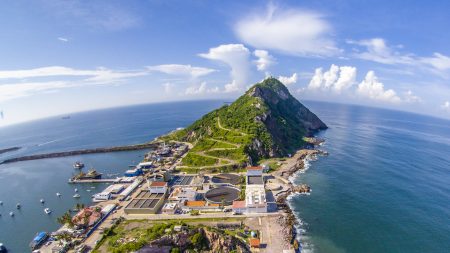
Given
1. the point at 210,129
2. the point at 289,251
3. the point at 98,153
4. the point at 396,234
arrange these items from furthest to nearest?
the point at 98,153, the point at 210,129, the point at 396,234, the point at 289,251

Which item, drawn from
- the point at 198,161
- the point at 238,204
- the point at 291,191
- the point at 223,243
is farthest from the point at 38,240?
the point at 291,191

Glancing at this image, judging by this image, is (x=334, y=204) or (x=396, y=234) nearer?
(x=396, y=234)

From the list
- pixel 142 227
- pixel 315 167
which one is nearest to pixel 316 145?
pixel 315 167

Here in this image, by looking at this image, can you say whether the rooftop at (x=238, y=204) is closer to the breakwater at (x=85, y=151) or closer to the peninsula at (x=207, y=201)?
the peninsula at (x=207, y=201)

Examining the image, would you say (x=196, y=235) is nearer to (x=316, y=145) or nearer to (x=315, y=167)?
(x=315, y=167)

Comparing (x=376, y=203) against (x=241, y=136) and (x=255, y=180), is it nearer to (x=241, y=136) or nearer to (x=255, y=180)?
(x=255, y=180)

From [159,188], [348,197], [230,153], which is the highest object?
[230,153]

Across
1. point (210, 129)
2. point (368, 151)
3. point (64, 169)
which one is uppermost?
point (210, 129)

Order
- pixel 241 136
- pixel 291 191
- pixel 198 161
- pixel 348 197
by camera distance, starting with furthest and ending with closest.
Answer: pixel 241 136
pixel 198 161
pixel 291 191
pixel 348 197
